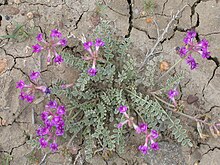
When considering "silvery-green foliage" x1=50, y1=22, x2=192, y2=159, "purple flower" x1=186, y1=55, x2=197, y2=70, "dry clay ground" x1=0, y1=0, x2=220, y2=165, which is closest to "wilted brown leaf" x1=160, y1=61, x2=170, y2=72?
"dry clay ground" x1=0, y1=0, x2=220, y2=165

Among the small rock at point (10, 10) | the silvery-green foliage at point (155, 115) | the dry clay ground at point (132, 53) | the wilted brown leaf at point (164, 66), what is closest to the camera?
the silvery-green foliage at point (155, 115)

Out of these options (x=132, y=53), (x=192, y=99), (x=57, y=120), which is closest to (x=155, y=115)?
(x=192, y=99)

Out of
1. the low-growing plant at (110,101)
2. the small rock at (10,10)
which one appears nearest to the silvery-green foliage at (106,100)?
the low-growing plant at (110,101)

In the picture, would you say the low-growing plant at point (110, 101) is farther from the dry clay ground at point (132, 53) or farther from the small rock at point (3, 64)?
the small rock at point (3, 64)

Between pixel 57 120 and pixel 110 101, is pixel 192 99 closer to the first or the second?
pixel 110 101

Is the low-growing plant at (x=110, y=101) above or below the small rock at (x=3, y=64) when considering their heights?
below

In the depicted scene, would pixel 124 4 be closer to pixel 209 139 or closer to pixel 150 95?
pixel 150 95
